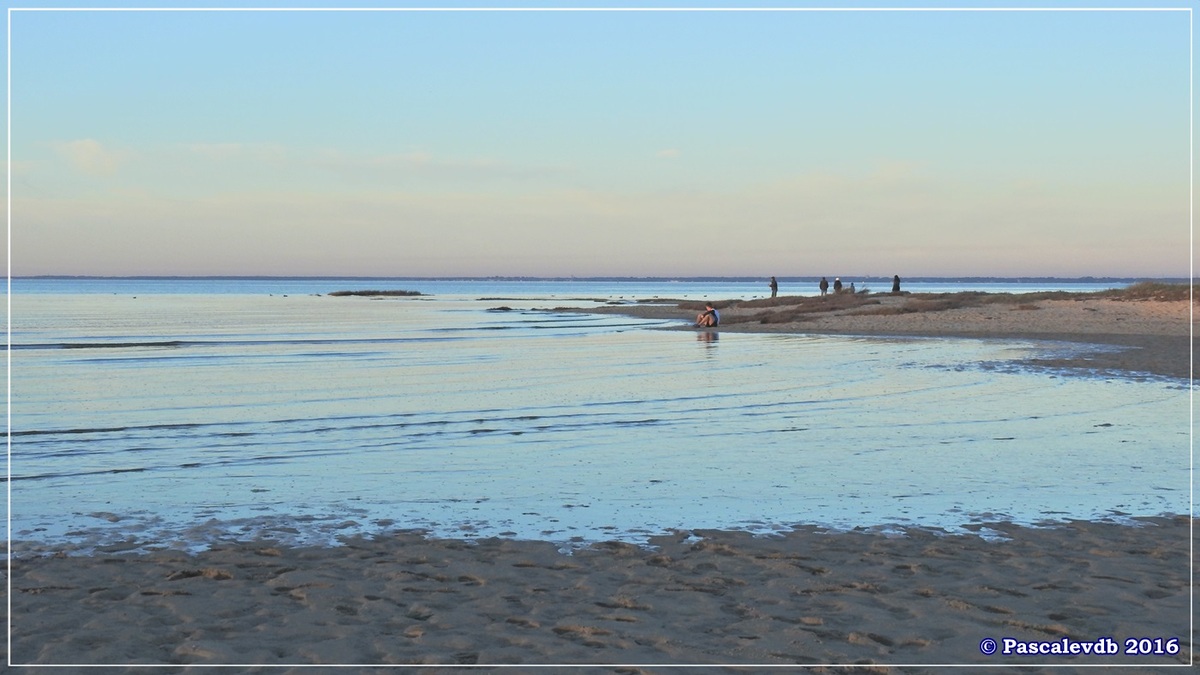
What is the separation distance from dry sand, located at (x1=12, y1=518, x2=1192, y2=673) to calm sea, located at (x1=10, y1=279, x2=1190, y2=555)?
855 mm

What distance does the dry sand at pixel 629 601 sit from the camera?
689 cm

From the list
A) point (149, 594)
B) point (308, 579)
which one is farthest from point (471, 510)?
point (149, 594)

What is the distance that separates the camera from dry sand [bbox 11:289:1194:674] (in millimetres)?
6895

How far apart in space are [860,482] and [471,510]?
4.81 meters

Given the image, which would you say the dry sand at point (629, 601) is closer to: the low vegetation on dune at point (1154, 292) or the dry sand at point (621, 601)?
the dry sand at point (621, 601)

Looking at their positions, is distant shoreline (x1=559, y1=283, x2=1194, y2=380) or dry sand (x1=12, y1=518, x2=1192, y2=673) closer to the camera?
dry sand (x1=12, y1=518, x2=1192, y2=673)

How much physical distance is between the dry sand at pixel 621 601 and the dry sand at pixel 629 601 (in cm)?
2

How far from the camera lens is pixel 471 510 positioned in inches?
455

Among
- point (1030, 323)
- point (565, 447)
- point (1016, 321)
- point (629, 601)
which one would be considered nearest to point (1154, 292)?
point (1016, 321)

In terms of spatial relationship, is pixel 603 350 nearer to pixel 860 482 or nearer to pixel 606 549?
pixel 860 482

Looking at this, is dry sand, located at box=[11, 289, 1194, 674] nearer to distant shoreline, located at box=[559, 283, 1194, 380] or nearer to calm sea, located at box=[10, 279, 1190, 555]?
calm sea, located at box=[10, 279, 1190, 555]

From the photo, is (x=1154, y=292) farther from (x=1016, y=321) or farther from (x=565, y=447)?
(x=565, y=447)

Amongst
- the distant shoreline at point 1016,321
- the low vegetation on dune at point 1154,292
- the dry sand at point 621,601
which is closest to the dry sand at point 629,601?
the dry sand at point 621,601

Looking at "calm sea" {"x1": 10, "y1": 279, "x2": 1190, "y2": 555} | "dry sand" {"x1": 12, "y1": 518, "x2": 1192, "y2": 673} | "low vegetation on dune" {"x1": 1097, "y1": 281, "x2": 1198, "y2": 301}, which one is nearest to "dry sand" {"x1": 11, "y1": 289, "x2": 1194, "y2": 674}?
"dry sand" {"x1": 12, "y1": 518, "x2": 1192, "y2": 673}
